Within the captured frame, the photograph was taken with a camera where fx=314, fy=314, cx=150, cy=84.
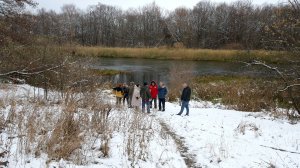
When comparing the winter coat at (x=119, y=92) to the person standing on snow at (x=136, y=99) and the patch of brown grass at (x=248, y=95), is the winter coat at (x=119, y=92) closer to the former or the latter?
the person standing on snow at (x=136, y=99)

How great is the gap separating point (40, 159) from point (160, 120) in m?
6.48

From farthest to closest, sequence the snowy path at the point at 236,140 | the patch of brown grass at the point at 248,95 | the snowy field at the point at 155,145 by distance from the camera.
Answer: the patch of brown grass at the point at 248,95 < the snowy path at the point at 236,140 < the snowy field at the point at 155,145

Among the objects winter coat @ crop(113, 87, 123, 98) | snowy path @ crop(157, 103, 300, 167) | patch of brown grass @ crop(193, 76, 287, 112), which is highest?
winter coat @ crop(113, 87, 123, 98)

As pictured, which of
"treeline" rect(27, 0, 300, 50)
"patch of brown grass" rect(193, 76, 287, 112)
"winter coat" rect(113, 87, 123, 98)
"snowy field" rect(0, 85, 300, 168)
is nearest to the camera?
"snowy field" rect(0, 85, 300, 168)

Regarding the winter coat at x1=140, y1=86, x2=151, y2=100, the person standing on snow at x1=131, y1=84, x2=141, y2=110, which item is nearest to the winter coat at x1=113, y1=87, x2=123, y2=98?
the person standing on snow at x1=131, y1=84, x2=141, y2=110

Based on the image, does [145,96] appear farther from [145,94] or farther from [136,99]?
[136,99]

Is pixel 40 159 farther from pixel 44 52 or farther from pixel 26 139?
pixel 44 52

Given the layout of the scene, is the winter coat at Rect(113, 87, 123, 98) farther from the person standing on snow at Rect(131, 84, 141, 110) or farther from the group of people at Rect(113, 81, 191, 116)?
the person standing on snow at Rect(131, 84, 141, 110)

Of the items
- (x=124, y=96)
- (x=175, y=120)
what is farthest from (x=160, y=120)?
(x=124, y=96)

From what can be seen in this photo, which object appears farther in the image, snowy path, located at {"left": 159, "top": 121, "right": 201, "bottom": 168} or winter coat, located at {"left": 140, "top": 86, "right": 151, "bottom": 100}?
winter coat, located at {"left": 140, "top": 86, "right": 151, "bottom": 100}

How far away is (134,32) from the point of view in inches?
3334

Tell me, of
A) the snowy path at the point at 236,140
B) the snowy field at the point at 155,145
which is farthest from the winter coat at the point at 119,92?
the snowy field at the point at 155,145

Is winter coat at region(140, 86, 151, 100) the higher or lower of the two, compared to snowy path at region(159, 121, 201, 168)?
higher

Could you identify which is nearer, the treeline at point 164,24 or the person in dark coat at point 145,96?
the person in dark coat at point 145,96
